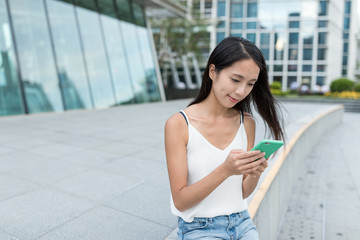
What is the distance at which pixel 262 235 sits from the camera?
2697mm

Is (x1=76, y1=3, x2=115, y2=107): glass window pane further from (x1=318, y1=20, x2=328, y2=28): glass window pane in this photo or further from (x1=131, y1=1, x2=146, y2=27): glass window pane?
(x1=318, y1=20, x2=328, y2=28): glass window pane

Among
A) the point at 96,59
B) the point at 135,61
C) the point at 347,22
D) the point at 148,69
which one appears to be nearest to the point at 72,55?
the point at 96,59

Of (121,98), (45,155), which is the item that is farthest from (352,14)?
(45,155)

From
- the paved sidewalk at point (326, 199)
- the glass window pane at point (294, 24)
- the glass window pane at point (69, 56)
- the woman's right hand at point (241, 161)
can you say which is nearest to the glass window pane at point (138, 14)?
the glass window pane at point (69, 56)

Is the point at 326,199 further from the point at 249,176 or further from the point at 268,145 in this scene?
the point at 268,145

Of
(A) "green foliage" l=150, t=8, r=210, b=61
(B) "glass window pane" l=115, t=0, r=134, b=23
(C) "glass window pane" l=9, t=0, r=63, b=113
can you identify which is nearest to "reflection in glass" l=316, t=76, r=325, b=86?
(A) "green foliage" l=150, t=8, r=210, b=61

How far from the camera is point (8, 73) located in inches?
377

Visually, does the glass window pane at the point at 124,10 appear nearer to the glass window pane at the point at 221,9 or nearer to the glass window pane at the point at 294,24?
the glass window pane at the point at 221,9

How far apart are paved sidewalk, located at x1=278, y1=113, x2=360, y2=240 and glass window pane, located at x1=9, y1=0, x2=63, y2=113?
8.53 metres

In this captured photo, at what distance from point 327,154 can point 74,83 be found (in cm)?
933

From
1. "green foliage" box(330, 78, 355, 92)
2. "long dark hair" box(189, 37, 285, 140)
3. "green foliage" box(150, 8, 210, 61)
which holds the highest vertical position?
"green foliage" box(150, 8, 210, 61)

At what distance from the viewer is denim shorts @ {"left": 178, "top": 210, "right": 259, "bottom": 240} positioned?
5.30 feet

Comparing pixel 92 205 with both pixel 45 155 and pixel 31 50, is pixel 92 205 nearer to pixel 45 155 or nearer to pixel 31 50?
pixel 45 155

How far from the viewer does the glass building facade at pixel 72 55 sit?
384 inches
